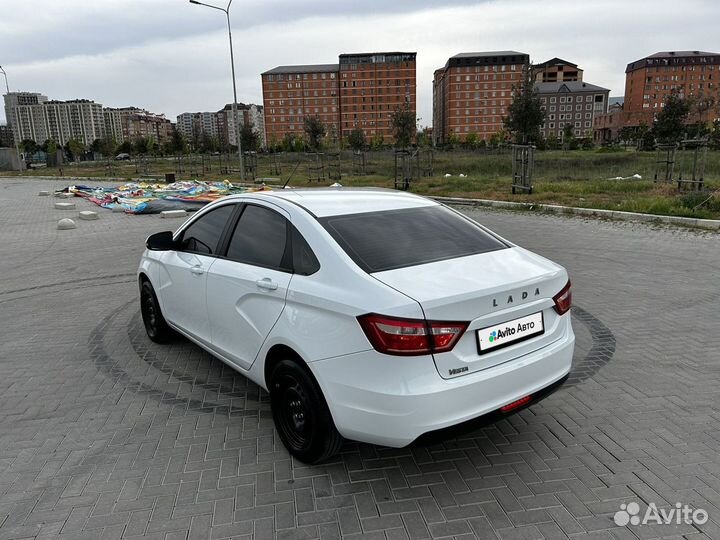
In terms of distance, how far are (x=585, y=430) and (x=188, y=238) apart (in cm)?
353

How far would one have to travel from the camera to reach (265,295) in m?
3.43

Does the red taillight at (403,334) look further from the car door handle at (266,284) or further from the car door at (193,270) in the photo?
the car door at (193,270)

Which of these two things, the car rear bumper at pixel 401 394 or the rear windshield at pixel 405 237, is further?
the rear windshield at pixel 405 237

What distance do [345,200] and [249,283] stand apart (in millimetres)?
945

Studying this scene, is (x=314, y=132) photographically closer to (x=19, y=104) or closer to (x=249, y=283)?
(x=249, y=283)

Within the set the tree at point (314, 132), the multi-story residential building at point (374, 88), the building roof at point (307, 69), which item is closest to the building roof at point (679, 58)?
the multi-story residential building at point (374, 88)

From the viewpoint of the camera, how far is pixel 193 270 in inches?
171

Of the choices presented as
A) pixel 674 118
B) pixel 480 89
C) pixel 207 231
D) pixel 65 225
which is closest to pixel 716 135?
pixel 674 118

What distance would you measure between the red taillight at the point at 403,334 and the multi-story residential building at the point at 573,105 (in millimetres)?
147185

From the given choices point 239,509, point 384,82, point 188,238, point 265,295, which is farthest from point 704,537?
point 384,82

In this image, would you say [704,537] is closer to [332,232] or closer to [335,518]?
[335,518]

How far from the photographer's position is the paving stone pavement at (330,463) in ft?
9.29

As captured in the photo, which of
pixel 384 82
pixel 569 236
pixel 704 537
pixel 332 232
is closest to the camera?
pixel 704 537

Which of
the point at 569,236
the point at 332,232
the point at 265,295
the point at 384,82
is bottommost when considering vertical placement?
the point at 569,236
